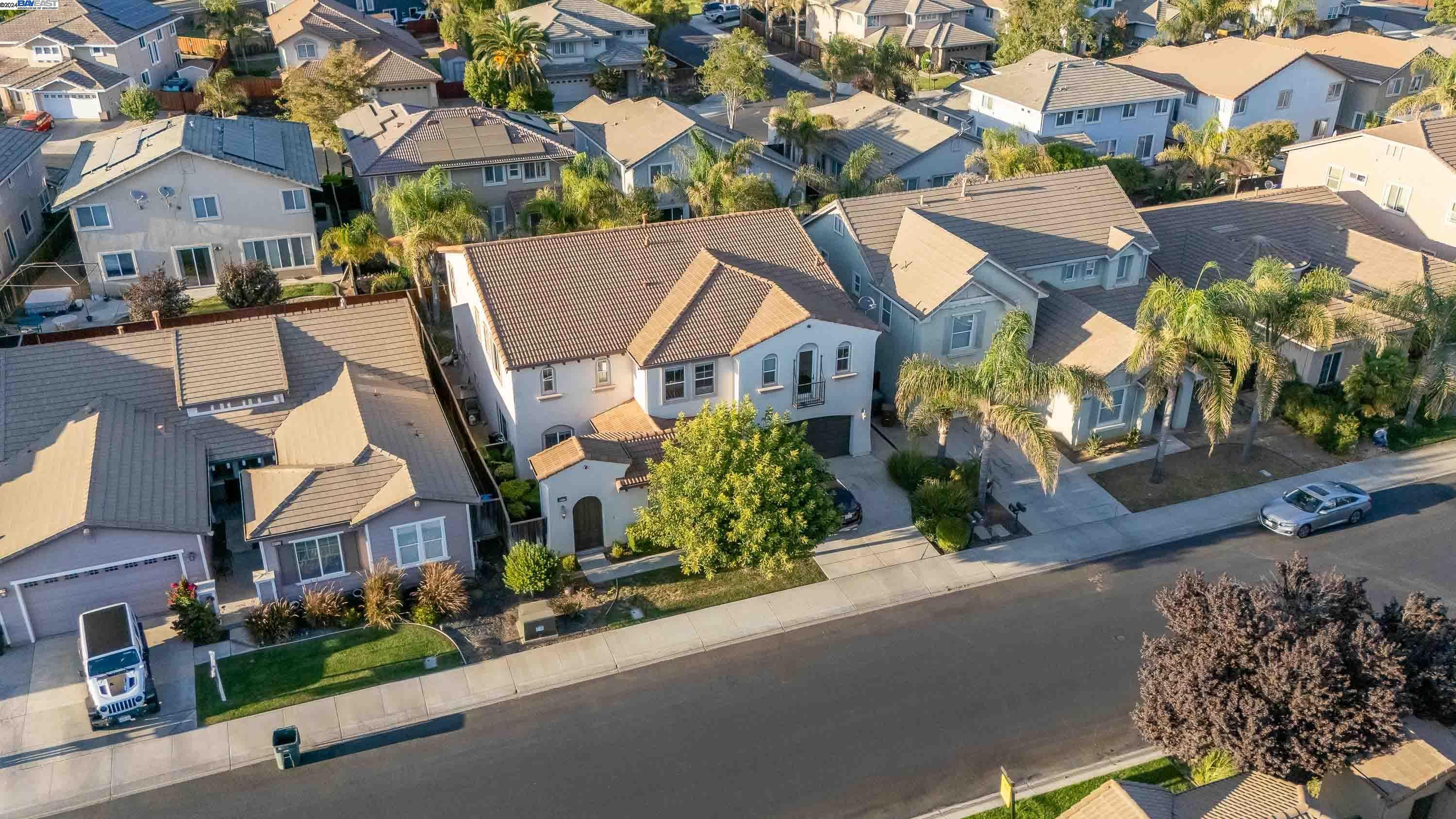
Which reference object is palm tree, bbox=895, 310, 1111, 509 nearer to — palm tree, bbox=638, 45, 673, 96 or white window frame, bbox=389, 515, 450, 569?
white window frame, bbox=389, 515, 450, 569

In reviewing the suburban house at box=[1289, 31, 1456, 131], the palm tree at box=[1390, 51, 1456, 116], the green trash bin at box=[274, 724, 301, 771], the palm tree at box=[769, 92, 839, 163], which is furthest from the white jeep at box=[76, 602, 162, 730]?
the suburban house at box=[1289, 31, 1456, 131]

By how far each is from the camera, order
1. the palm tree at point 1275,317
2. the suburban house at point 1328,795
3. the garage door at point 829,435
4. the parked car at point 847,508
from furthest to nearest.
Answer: the garage door at point 829,435 < the palm tree at point 1275,317 < the parked car at point 847,508 < the suburban house at point 1328,795

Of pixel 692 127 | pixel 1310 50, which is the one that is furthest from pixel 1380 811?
pixel 1310 50

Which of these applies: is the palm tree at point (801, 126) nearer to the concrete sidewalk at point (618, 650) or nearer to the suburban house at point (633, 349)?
the suburban house at point (633, 349)

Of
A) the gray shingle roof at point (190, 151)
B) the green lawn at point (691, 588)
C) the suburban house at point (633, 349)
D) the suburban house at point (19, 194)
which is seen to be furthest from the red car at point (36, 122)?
the green lawn at point (691, 588)

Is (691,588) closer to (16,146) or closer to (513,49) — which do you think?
(16,146)
